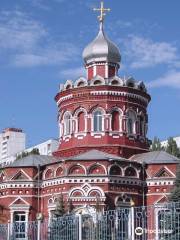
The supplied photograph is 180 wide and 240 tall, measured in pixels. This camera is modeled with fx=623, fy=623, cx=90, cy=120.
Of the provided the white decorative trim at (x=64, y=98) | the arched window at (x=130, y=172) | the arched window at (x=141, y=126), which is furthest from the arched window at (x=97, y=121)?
the arched window at (x=130, y=172)

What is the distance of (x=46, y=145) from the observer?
9906cm

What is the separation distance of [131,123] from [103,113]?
6.63ft

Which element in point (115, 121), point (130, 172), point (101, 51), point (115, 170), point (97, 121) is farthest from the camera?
point (101, 51)

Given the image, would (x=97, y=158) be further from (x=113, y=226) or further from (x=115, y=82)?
(x=113, y=226)

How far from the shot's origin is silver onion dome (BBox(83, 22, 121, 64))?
40.2 m

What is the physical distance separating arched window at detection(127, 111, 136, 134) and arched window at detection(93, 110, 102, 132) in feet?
6.07

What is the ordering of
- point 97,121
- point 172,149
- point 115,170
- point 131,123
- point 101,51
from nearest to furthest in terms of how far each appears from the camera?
point 115,170, point 97,121, point 131,123, point 101,51, point 172,149

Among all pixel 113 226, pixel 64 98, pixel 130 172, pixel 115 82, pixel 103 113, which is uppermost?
pixel 115 82

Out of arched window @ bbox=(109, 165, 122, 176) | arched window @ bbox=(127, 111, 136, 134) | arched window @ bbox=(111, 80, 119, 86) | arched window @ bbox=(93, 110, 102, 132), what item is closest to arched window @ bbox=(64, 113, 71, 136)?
arched window @ bbox=(93, 110, 102, 132)

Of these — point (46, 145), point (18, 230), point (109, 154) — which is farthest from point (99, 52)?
point (46, 145)

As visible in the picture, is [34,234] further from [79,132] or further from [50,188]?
[79,132]

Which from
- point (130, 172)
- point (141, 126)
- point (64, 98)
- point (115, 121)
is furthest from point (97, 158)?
point (64, 98)

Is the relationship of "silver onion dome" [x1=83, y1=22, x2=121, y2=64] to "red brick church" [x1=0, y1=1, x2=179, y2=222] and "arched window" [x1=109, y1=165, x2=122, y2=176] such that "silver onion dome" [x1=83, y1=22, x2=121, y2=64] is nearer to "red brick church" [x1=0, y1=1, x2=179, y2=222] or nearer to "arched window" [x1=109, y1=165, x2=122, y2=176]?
"red brick church" [x1=0, y1=1, x2=179, y2=222]

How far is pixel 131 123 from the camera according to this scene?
127ft
